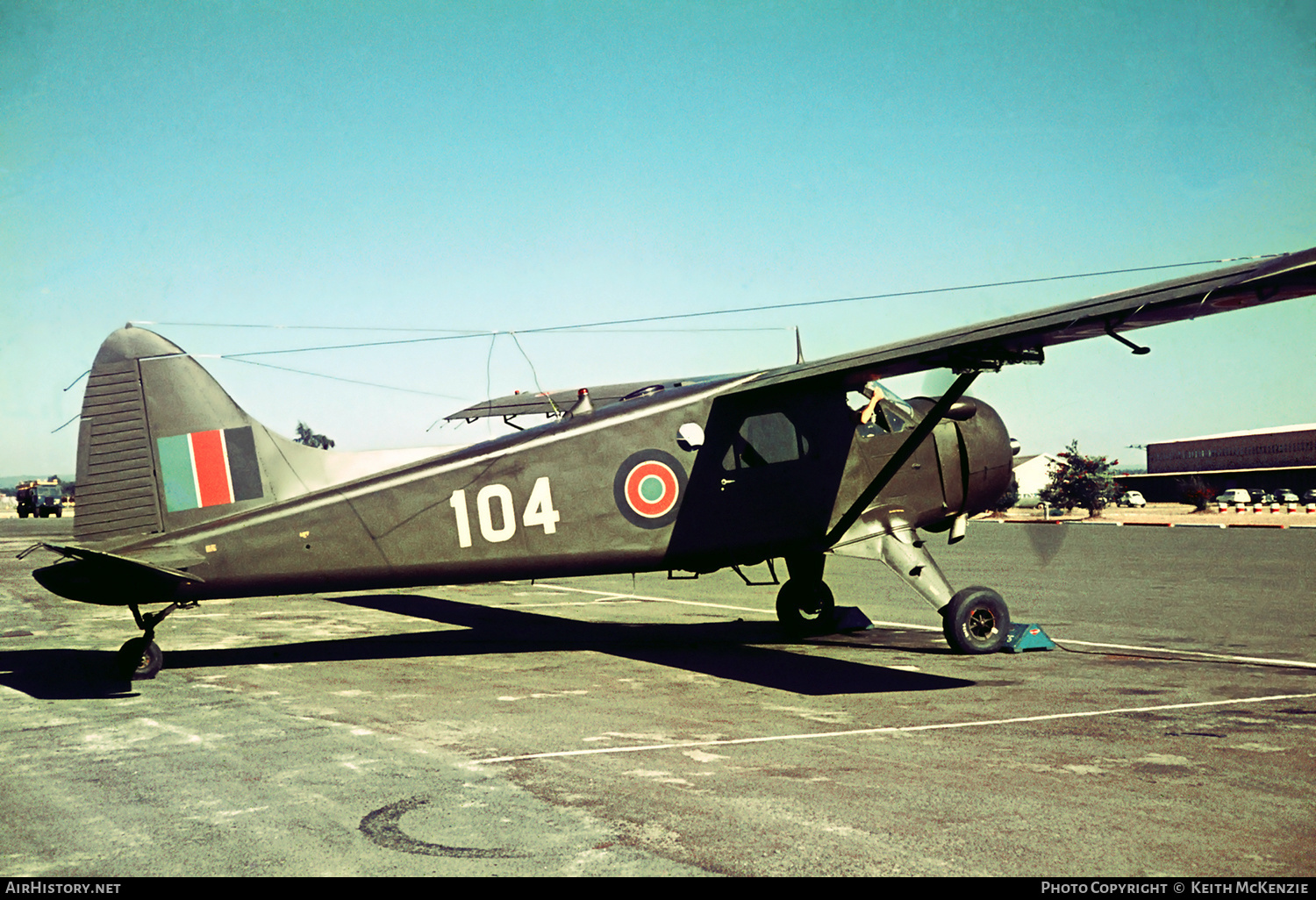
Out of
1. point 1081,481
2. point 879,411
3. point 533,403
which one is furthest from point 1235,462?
point 879,411

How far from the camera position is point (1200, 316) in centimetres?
995

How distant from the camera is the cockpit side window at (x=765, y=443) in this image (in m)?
12.8

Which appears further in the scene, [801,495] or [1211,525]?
[1211,525]

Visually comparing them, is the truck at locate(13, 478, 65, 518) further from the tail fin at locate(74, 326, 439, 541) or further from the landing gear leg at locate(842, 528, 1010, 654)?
the landing gear leg at locate(842, 528, 1010, 654)

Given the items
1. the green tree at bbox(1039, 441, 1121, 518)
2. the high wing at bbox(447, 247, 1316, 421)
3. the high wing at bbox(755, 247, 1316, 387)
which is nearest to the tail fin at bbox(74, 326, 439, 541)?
the high wing at bbox(447, 247, 1316, 421)

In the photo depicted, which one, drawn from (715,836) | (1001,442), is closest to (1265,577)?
(1001,442)

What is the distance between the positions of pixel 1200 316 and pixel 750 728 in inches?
255

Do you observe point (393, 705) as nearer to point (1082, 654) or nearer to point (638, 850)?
point (638, 850)

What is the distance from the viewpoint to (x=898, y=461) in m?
12.5

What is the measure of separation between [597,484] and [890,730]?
535cm

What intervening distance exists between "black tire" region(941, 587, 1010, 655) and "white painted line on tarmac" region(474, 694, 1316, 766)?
334 cm

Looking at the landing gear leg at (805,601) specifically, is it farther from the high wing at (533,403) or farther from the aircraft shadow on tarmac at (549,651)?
the high wing at (533,403)

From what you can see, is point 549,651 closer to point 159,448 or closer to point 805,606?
point 805,606

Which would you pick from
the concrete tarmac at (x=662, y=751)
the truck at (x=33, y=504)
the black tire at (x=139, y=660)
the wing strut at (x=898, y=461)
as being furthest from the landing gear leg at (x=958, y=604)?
the truck at (x=33, y=504)
